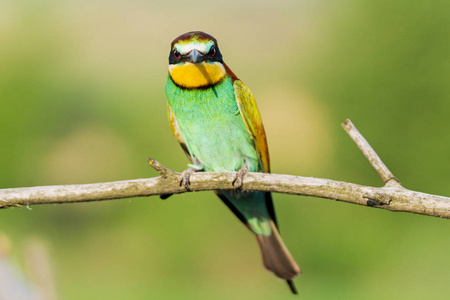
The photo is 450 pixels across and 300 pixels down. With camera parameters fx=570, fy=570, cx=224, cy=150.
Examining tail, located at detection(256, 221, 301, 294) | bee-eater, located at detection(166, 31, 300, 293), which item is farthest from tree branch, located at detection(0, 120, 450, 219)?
tail, located at detection(256, 221, 301, 294)

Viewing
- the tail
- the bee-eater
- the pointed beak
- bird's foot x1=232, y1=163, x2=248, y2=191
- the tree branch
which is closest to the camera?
the tree branch

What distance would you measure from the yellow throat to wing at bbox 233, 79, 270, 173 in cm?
7

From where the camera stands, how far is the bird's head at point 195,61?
155 cm

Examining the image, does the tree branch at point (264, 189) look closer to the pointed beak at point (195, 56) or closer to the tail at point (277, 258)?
the pointed beak at point (195, 56)

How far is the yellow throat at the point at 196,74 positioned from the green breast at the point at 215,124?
21mm

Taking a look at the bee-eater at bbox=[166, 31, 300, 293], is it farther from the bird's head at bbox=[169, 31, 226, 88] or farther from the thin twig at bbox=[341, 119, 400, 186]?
the thin twig at bbox=[341, 119, 400, 186]

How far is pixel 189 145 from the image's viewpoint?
1793 mm

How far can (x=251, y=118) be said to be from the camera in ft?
5.68

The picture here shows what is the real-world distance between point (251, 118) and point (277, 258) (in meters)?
0.46

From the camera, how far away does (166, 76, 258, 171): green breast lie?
5.57 feet

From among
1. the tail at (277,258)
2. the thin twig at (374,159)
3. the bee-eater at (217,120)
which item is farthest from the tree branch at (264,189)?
the tail at (277,258)

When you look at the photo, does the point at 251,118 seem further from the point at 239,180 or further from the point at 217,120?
the point at 239,180

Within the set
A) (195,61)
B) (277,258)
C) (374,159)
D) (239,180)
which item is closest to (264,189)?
(239,180)

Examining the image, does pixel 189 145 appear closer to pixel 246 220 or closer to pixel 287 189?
pixel 246 220
